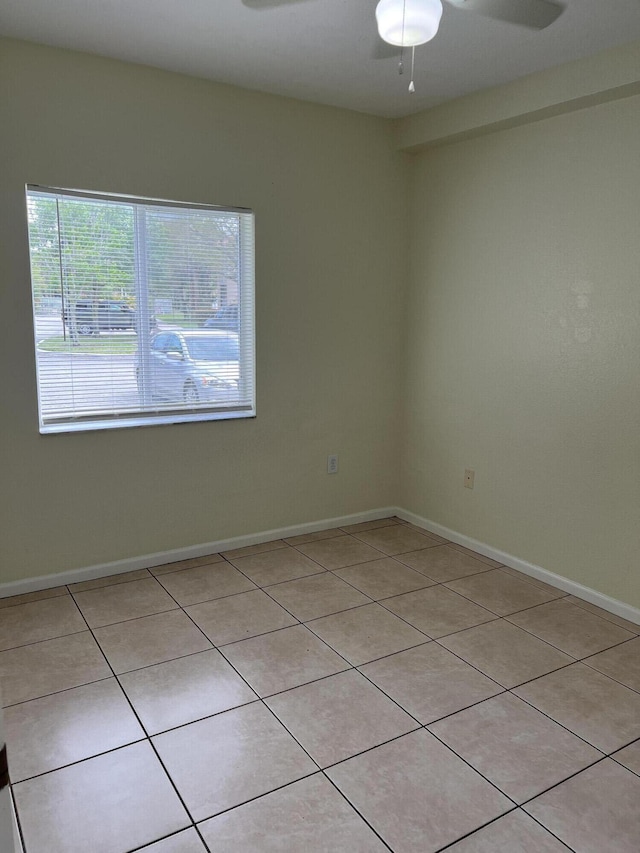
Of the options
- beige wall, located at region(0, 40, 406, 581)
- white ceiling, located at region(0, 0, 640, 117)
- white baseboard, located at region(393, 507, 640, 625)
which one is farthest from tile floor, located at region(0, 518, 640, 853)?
white ceiling, located at region(0, 0, 640, 117)

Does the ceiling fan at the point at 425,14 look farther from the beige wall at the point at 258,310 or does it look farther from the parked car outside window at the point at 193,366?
the parked car outside window at the point at 193,366

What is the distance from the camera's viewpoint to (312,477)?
3.82 m

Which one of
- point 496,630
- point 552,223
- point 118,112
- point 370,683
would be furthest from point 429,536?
point 118,112

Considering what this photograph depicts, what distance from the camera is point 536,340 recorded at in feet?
10.4

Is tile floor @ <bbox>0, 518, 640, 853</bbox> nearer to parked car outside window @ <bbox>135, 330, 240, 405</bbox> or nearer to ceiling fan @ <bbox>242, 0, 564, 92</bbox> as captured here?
parked car outside window @ <bbox>135, 330, 240, 405</bbox>

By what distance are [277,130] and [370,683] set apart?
273 cm

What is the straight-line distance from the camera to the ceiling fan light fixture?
65.6 inches

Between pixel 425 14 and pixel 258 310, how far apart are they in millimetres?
1901

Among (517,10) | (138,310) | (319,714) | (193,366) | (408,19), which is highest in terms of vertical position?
(517,10)

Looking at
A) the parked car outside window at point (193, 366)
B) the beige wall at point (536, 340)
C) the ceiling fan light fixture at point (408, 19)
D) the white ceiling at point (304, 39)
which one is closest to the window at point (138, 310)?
the parked car outside window at point (193, 366)

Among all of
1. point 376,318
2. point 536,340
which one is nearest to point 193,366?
point 376,318

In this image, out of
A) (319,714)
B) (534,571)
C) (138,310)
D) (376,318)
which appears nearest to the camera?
(319,714)

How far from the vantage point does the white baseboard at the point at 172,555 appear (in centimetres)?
300

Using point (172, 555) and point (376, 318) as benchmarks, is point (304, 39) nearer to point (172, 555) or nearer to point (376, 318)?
point (376, 318)
